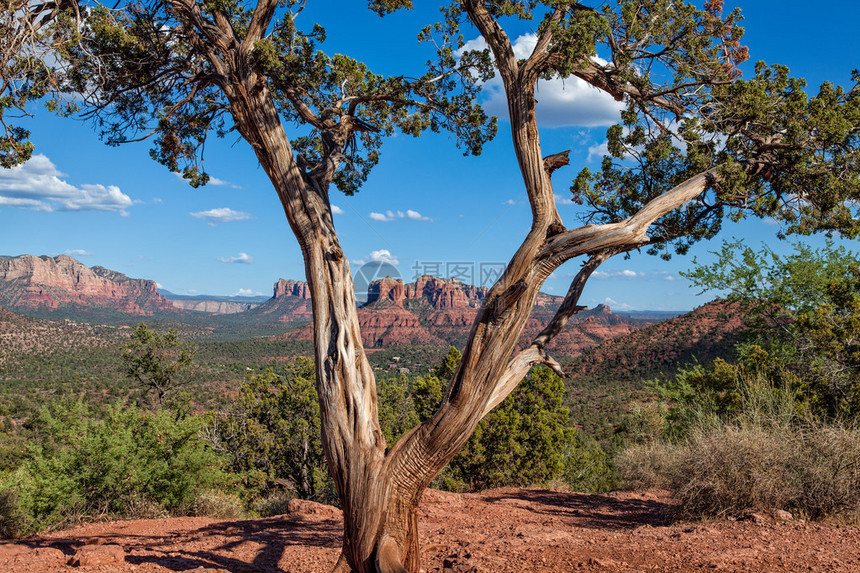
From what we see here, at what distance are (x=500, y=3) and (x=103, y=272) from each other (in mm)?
230258

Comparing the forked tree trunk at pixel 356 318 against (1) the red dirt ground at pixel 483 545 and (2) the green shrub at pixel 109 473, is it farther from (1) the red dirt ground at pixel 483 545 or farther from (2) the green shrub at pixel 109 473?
(2) the green shrub at pixel 109 473

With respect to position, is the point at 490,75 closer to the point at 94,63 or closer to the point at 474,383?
the point at 474,383

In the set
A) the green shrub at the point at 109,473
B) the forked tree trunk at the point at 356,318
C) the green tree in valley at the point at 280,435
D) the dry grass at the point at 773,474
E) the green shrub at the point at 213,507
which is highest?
the forked tree trunk at the point at 356,318

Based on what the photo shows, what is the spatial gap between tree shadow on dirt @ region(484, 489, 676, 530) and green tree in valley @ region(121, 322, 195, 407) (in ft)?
58.2

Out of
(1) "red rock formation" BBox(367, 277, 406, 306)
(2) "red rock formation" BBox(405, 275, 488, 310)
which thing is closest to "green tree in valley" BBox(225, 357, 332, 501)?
(2) "red rock formation" BBox(405, 275, 488, 310)

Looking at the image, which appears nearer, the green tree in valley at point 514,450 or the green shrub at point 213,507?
the green shrub at point 213,507

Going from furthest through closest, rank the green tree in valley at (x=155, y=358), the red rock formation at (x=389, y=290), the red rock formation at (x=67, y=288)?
the red rock formation at (x=67, y=288)
the red rock formation at (x=389, y=290)
the green tree in valley at (x=155, y=358)

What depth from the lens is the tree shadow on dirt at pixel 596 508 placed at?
6.62m

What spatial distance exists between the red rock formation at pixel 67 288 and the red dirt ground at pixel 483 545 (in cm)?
18881

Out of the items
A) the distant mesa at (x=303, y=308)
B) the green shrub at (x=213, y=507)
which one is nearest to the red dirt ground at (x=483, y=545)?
the green shrub at (x=213, y=507)

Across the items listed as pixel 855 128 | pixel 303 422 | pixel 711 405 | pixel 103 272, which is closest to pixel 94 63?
pixel 855 128

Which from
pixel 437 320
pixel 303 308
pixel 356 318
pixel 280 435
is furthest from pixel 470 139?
pixel 303 308

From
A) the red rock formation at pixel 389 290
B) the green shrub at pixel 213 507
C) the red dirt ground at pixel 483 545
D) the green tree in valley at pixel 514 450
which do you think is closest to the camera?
the red dirt ground at pixel 483 545

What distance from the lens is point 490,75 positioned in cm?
569
